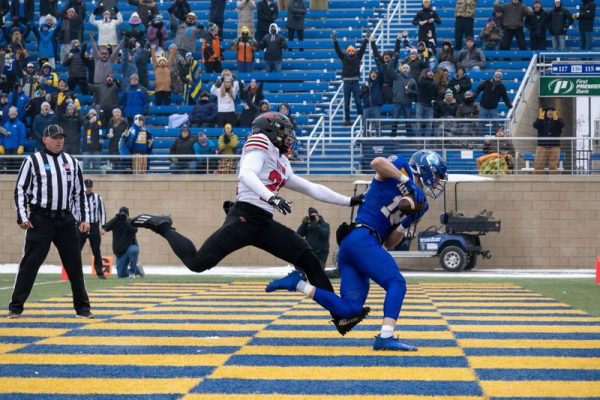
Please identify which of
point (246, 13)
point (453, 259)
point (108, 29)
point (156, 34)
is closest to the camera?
point (453, 259)

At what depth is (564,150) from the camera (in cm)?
2555

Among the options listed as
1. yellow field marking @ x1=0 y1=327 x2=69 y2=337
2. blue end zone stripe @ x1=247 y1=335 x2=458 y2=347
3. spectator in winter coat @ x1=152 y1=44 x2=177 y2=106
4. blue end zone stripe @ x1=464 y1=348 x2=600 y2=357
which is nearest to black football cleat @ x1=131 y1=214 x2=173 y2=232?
yellow field marking @ x1=0 y1=327 x2=69 y2=337

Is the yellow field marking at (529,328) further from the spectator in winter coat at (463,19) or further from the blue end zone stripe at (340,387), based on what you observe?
the spectator in winter coat at (463,19)

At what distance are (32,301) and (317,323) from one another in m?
4.20

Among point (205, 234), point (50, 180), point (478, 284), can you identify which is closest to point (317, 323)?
point (50, 180)

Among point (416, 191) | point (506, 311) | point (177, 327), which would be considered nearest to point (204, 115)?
point (506, 311)

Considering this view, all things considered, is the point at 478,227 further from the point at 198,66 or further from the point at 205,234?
the point at 198,66

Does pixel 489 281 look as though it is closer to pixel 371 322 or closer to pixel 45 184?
pixel 371 322

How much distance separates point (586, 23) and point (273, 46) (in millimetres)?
7171

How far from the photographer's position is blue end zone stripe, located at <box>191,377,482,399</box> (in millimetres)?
6734

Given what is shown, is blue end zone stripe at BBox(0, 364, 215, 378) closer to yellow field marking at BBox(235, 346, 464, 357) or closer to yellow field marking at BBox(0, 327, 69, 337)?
yellow field marking at BBox(235, 346, 464, 357)

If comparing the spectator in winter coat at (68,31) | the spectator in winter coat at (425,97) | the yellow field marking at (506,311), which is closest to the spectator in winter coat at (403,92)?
the spectator in winter coat at (425,97)

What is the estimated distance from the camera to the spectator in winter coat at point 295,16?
30562mm

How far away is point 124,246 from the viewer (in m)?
20.2
